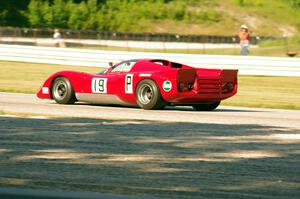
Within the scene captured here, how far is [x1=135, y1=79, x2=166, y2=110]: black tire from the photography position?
15.1 metres

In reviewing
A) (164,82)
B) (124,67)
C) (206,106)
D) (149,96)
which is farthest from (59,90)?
(206,106)

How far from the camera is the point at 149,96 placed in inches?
608

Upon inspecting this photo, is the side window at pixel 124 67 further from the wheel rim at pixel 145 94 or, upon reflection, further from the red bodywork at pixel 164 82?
the wheel rim at pixel 145 94

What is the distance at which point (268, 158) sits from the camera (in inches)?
348

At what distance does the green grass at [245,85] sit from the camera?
1970cm

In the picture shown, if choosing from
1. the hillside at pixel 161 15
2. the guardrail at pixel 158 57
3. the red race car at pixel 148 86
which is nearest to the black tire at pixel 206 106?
the red race car at pixel 148 86

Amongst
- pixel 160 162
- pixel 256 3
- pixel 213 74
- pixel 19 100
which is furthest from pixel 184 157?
pixel 256 3

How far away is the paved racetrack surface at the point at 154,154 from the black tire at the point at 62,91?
2.09 metres

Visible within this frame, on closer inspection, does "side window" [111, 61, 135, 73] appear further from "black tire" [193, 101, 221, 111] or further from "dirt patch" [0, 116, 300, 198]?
"dirt patch" [0, 116, 300, 198]

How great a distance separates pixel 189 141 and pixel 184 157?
1455 mm

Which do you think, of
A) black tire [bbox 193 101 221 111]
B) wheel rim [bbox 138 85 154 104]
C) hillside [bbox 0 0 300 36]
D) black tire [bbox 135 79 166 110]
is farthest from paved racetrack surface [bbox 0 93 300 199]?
hillside [bbox 0 0 300 36]

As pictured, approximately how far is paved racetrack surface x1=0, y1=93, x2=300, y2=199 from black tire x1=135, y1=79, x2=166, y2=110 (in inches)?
27.4

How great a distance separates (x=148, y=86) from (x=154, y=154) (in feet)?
21.0

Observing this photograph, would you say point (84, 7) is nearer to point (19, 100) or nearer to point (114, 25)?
point (114, 25)
